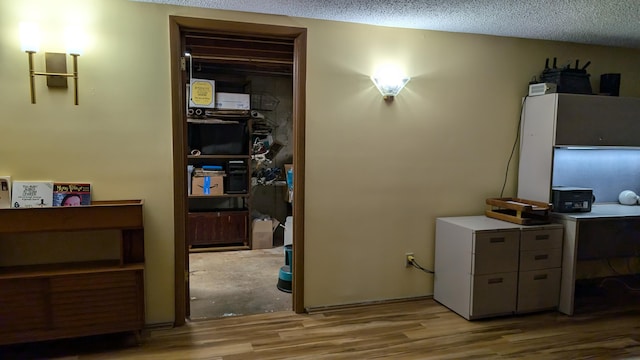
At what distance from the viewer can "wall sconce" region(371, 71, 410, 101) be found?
3348 mm

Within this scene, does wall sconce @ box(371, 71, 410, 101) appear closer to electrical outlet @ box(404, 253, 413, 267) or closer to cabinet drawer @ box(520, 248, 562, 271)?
electrical outlet @ box(404, 253, 413, 267)

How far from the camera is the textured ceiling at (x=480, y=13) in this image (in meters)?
2.76

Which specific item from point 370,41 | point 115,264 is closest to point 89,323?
point 115,264

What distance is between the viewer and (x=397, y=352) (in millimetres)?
2736

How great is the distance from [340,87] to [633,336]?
8.87 feet

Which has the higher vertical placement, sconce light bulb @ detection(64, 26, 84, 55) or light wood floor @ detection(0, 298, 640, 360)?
sconce light bulb @ detection(64, 26, 84, 55)

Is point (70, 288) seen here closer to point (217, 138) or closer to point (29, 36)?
point (29, 36)

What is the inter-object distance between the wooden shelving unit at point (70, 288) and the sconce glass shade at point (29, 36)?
95 cm

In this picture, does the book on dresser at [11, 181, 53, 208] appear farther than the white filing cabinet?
No

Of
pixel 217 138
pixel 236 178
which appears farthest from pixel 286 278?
pixel 217 138

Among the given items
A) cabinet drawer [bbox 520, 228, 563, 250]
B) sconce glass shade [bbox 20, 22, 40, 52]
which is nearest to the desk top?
cabinet drawer [bbox 520, 228, 563, 250]

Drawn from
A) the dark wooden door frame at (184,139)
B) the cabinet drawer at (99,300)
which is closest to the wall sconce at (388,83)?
the dark wooden door frame at (184,139)

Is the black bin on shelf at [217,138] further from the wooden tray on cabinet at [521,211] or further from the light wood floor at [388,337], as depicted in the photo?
the wooden tray on cabinet at [521,211]

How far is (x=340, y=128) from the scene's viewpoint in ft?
10.9
